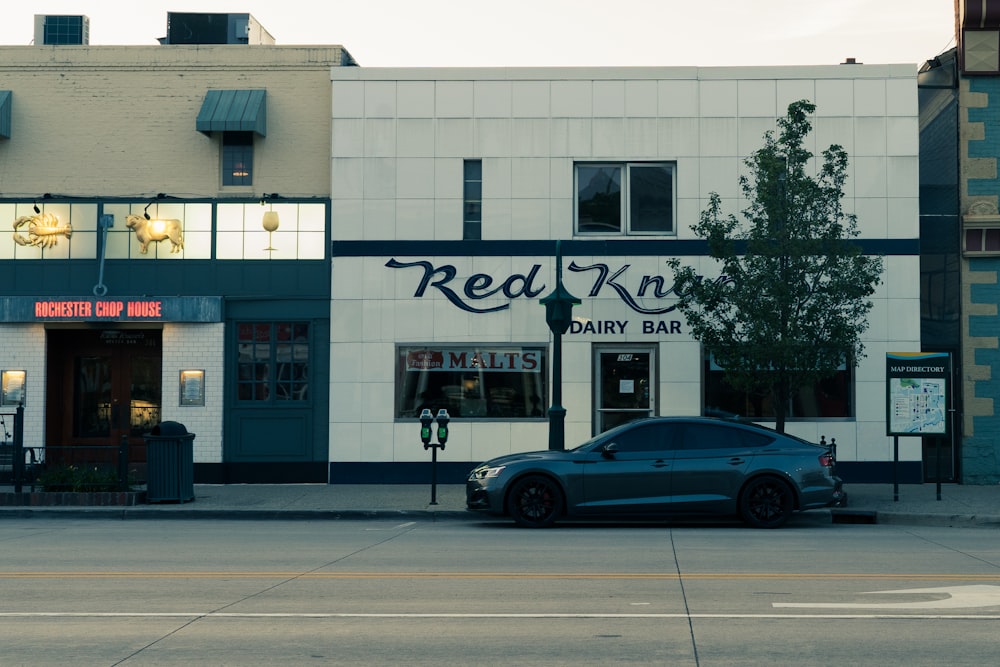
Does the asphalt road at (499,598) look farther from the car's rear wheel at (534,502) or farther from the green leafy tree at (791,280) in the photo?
the green leafy tree at (791,280)

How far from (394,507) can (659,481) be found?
420 centimetres

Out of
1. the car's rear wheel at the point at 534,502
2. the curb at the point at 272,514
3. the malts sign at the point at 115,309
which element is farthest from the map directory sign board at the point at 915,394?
the malts sign at the point at 115,309

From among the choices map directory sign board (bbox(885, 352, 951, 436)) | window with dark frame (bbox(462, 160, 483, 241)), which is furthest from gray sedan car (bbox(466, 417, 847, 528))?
window with dark frame (bbox(462, 160, 483, 241))

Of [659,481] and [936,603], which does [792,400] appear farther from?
[936,603]

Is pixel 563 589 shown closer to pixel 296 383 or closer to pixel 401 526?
pixel 401 526

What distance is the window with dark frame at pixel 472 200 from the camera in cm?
2214

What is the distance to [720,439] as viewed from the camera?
16438 mm

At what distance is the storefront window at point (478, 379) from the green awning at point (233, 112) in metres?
4.81

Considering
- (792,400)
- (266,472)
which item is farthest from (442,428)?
(792,400)

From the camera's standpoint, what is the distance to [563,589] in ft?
34.2

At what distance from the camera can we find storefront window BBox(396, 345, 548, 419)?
21953mm

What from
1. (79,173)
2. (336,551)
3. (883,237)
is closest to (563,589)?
(336,551)

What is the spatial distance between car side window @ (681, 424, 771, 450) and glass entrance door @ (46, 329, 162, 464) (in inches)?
429

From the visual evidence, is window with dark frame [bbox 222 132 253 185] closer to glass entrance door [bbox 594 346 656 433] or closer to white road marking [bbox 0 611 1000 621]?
glass entrance door [bbox 594 346 656 433]
